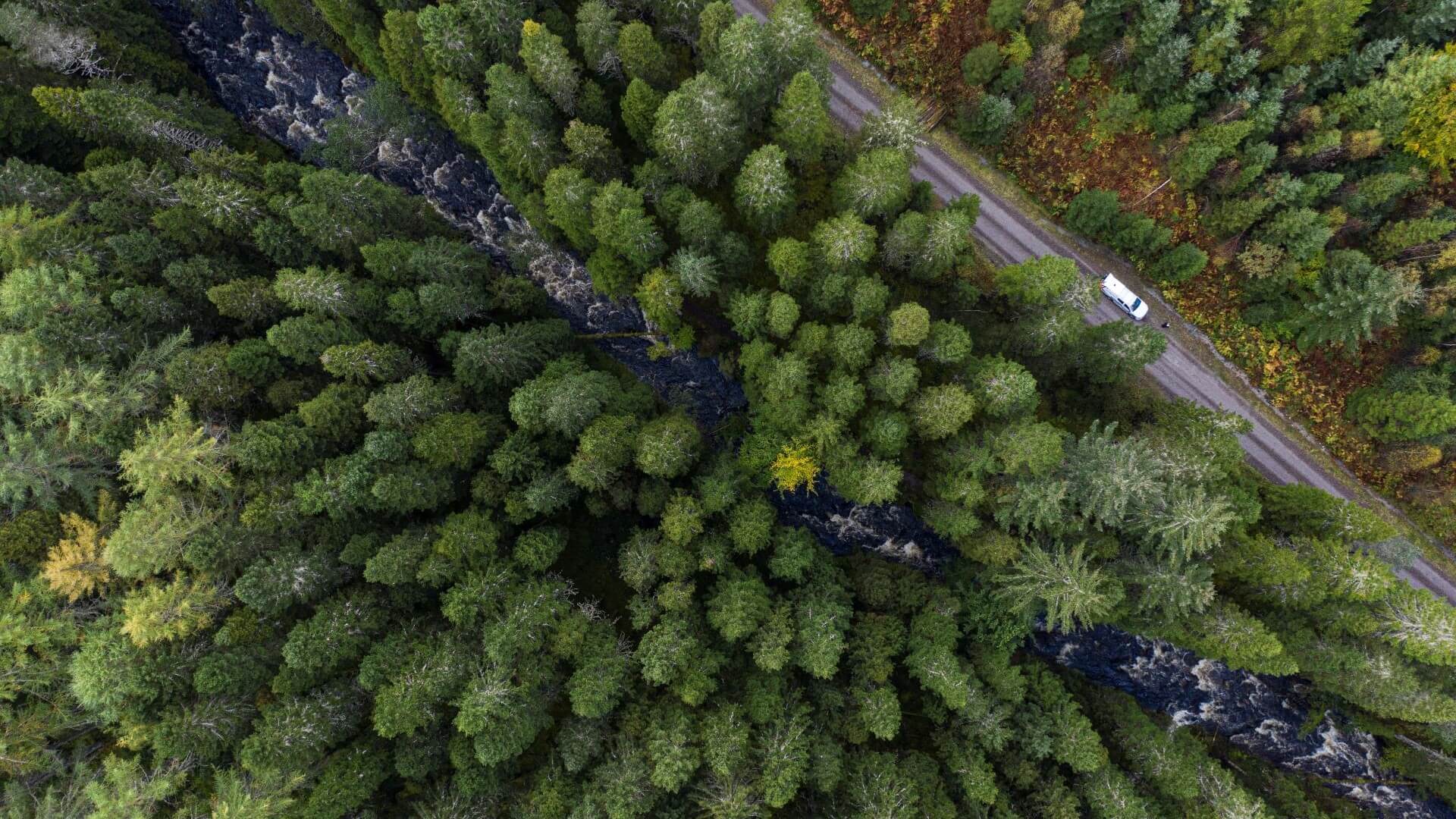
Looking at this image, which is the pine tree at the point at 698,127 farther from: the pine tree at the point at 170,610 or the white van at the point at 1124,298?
the pine tree at the point at 170,610

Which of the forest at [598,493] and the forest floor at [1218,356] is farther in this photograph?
the forest floor at [1218,356]

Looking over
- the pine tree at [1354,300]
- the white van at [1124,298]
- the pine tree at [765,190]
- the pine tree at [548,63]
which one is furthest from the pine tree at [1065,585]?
the pine tree at [548,63]

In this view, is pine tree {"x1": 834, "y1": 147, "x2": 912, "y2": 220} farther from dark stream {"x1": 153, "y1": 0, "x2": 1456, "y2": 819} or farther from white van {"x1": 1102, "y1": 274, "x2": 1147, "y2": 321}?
white van {"x1": 1102, "y1": 274, "x2": 1147, "y2": 321}

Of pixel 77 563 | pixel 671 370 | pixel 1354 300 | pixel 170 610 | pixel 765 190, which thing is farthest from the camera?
pixel 671 370

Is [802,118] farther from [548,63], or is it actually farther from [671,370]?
[671,370]

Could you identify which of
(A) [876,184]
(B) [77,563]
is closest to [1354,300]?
(A) [876,184]

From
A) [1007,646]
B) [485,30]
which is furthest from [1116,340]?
[485,30]
